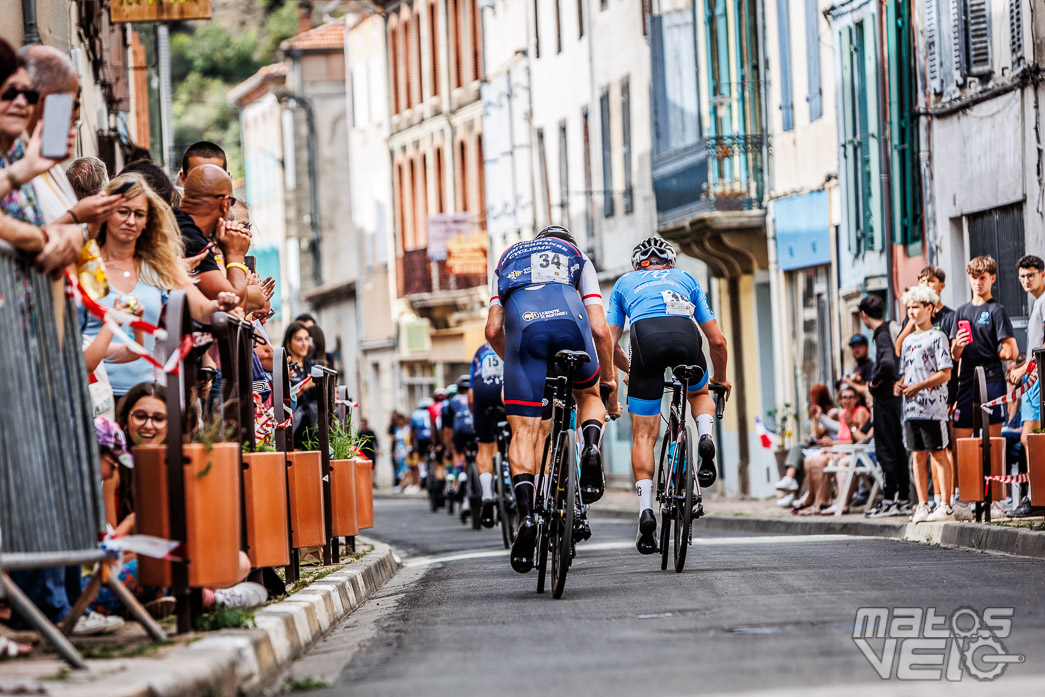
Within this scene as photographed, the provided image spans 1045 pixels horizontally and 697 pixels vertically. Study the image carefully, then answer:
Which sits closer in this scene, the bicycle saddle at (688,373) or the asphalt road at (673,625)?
the asphalt road at (673,625)

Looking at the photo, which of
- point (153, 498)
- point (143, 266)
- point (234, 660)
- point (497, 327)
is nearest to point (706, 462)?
point (497, 327)

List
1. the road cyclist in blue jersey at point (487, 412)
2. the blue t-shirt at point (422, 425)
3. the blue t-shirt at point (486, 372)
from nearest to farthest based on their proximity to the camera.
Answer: the road cyclist in blue jersey at point (487, 412) < the blue t-shirt at point (486, 372) < the blue t-shirt at point (422, 425)

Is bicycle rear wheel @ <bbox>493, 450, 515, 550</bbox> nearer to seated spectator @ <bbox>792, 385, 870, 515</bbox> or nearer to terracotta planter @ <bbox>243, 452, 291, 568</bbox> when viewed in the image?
seated spectator @ <bbox>792, 385, 870, 515</bbox>

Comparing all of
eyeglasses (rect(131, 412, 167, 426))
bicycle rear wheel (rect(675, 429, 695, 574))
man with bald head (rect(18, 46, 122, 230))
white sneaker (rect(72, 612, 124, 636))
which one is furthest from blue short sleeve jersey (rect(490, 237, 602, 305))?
white sneaker (rect(72, 612, 124, 636))

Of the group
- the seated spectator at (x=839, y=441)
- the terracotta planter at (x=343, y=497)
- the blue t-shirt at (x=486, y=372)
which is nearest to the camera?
the terracotta planter at (x=343, y=497)

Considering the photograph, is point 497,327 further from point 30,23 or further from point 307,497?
point 30,23

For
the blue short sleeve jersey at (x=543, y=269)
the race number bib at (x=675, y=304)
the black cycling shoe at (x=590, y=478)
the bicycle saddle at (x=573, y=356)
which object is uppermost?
the blue short sleeve jersey at (x=543, y=269)

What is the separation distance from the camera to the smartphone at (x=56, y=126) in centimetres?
763

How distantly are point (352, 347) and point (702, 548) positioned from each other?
5269 centimetres

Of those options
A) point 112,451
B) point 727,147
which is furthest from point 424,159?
point 112,451

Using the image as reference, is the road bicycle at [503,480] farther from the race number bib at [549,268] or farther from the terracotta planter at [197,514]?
the terracotta planter at [197,514]

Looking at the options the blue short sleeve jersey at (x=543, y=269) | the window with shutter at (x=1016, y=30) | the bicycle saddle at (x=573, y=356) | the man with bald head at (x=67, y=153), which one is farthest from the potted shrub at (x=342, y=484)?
the window with shutter at (x=1016, y=30)

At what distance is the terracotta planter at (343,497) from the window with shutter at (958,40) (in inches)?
465

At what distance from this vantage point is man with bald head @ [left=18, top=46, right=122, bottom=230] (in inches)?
308
